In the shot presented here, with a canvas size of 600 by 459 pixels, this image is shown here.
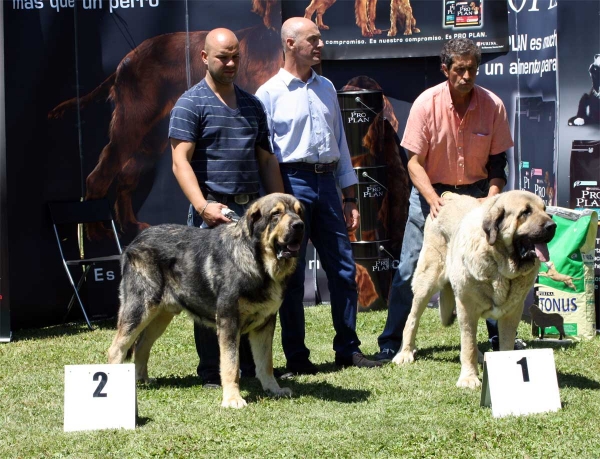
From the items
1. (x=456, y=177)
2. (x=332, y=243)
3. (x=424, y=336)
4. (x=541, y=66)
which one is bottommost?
(x=424, y=336)

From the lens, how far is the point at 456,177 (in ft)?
21.7

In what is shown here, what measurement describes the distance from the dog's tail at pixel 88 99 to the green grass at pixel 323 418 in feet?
9.99

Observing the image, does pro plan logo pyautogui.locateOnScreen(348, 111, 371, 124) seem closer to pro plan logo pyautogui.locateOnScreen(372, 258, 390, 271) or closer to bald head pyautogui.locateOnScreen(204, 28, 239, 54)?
pro plan logo pyautogui.locateOnScreen(372, 258, 390, 271)

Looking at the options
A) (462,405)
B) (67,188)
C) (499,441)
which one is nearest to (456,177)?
(462,405)

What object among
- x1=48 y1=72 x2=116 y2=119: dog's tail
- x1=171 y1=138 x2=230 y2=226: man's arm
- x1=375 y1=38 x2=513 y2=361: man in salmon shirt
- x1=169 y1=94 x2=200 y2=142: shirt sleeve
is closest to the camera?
x1=171 y1=138 x2=230 y2=226: man's arm

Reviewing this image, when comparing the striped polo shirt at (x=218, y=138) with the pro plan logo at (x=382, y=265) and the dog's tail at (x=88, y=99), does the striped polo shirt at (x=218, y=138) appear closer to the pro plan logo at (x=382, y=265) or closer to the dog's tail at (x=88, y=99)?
the dog's tail at (x=88, y=99)

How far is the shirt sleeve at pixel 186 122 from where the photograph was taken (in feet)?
19.1

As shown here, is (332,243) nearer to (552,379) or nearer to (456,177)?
(456,177)

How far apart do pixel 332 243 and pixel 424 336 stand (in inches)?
77.9

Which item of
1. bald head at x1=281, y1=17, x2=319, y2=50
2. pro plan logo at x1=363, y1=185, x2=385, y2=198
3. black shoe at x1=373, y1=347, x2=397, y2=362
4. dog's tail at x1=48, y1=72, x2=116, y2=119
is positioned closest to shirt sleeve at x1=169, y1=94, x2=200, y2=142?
bald head at x1=281, y1=17, x2=319, y2=50

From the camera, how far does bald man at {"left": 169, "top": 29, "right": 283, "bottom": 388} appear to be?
5785 mm

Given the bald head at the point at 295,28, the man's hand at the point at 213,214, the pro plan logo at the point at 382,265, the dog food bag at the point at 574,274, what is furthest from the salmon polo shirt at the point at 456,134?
the pro plan logo at the point at 382,265

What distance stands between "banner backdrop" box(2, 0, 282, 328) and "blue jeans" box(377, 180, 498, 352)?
136 inches

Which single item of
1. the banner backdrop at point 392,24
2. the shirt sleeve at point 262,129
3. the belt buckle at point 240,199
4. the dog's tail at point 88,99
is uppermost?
the banner backdrop at point 392,24
